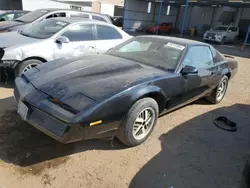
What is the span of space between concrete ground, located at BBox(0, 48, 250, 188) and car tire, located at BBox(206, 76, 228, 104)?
3.90 feet

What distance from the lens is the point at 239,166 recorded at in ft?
9.70

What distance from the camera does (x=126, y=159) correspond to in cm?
281

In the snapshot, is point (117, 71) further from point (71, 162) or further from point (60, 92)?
point (71, 162)

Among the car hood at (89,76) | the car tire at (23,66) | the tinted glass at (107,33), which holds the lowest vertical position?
the car tire at (23,66)

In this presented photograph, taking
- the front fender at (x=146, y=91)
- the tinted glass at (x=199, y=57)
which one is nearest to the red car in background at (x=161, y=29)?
the tinted glass at (x=199, y=57)

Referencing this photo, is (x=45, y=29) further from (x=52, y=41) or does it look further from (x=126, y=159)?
(x=126, y=159)

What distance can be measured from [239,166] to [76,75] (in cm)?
252

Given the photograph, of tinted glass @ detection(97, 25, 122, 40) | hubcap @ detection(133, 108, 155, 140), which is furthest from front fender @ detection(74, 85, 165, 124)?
tinted glass @ detection(97, 25, 122, 40)

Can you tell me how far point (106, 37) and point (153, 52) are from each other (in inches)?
94.0

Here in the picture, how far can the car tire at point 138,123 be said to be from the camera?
9.02 feet

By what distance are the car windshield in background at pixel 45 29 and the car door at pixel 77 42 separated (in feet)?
0.84

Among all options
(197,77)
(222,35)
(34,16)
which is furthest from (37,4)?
(197,77)

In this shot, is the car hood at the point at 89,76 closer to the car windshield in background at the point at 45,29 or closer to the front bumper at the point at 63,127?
the front bumper at the point at 63,127

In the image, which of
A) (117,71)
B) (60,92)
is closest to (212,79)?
(117,71)
